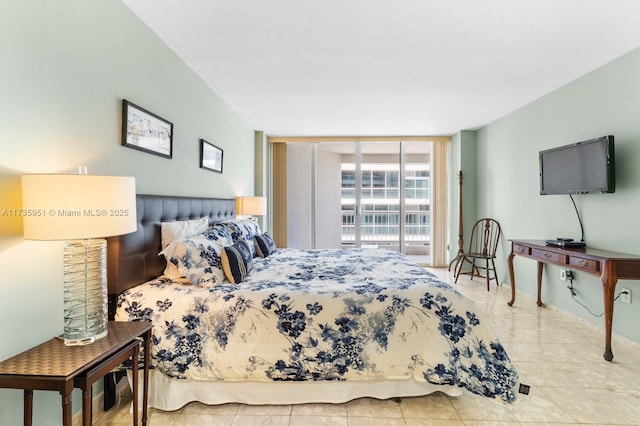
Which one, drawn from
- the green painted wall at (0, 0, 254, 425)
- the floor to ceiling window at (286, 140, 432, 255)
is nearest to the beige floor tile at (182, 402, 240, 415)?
the green painted wall at (0, 0, 254, 425)

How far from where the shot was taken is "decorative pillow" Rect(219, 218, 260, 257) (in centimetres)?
293

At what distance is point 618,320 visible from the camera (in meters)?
2.70

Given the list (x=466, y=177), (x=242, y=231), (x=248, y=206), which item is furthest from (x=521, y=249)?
(x=248, y=206)

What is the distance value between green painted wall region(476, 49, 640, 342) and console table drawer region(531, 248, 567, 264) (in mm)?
416

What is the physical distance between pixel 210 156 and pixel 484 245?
4195mm

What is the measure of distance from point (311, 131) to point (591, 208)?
3822 millimetres

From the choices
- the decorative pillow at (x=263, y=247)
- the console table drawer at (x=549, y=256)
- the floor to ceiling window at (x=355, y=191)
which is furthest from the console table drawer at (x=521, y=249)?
the decorative pillow at (x=263, y=247)

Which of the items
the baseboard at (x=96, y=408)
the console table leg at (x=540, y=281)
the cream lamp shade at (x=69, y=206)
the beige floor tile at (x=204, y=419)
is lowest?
the beige floor tile at (x=204, y=419)

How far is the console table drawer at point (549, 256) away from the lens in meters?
2.79

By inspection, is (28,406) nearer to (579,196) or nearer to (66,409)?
(66,409)

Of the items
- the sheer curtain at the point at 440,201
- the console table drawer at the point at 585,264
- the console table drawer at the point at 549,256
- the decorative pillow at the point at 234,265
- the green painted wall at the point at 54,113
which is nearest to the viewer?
the green painted wall at the point at 54,113

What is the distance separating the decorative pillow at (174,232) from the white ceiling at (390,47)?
4.68ft

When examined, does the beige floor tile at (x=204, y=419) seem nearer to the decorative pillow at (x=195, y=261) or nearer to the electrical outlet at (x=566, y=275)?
the decorative pillow at (x=195, y=261)

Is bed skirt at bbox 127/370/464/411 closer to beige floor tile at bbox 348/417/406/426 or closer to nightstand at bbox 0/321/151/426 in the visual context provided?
beige floor tile at bbox 348/417/406/426
